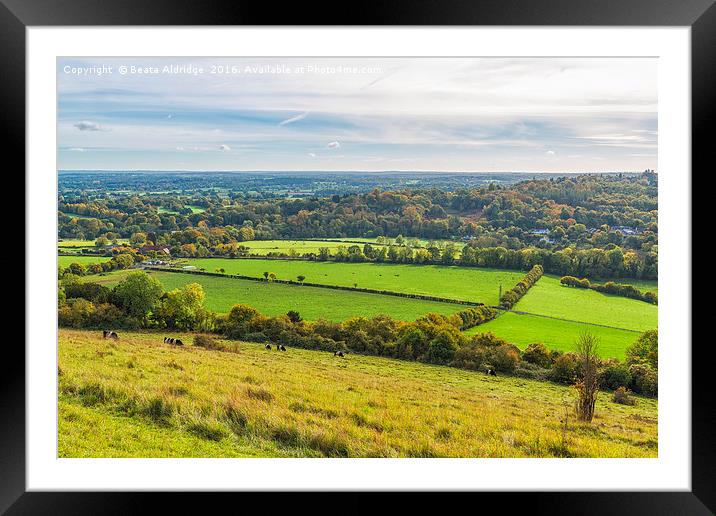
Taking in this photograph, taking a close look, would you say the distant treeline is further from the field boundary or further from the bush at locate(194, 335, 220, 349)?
the bush at locate(194, 335, 220, 349)

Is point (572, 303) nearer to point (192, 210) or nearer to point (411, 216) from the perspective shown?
point (411, 216)

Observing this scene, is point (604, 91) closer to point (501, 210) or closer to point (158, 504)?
point (501, 210)

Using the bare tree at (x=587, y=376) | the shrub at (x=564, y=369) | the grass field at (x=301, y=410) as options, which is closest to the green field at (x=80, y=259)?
the grass field at (x=301, y=410)

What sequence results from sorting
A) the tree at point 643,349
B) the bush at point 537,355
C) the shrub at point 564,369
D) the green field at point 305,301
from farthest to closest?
the green field at point 305,301, the bush at point 537,355, the shrub at point 564,369, the tree at point 643,349

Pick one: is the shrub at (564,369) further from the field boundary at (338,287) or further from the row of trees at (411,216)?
the row of trees at (411,216)
